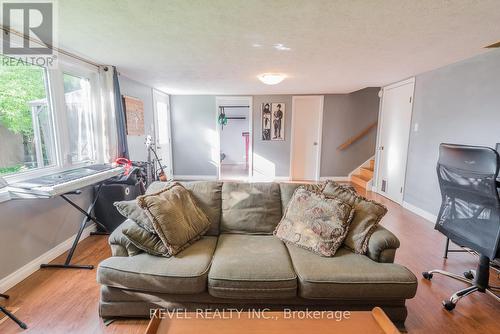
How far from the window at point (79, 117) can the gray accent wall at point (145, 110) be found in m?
0.75

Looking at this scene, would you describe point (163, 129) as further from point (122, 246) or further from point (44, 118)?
point (122, 246)

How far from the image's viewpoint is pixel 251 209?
2000mm

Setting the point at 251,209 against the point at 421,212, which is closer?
the point at 251,209

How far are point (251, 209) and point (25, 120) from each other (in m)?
2.27

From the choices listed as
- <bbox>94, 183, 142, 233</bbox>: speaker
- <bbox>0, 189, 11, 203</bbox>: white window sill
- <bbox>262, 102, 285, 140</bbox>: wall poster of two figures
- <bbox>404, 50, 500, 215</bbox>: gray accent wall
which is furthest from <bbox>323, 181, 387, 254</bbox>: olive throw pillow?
<bbox>262, 102, 285, 140</bbox>: wall poster of two figures

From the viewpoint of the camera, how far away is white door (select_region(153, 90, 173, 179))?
5.08 m

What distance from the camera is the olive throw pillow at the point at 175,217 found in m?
1.58

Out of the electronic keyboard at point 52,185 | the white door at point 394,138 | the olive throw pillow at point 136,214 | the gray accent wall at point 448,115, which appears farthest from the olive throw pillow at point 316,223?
the white door at point 394,138

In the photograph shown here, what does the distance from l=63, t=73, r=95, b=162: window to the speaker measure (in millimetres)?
547

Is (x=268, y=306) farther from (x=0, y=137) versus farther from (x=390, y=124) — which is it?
(x=390, y=124)

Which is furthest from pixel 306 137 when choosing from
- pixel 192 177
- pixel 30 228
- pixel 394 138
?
pixel 30 228

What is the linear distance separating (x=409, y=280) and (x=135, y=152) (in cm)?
415

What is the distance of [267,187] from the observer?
2.10 metres

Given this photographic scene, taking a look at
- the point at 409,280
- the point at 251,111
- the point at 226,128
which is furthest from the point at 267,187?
the point at 226,128
